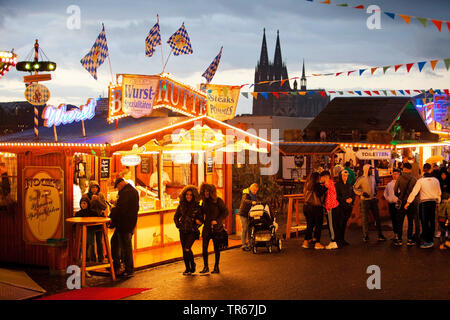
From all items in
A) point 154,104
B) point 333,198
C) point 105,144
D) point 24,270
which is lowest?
point 24,270

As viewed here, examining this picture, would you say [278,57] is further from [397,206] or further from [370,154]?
[397,206]

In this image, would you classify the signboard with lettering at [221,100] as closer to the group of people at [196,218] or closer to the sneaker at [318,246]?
the sneaker at [318,246]

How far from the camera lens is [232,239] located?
1502cm

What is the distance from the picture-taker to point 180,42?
1489 cm

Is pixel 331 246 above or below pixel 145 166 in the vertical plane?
below

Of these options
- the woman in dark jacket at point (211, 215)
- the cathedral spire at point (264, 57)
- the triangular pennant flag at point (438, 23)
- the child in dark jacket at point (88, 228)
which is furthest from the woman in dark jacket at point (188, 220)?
the cathedral spire at point (264, 57)

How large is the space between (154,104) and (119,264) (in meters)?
3.94

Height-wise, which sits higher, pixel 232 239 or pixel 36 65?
pixel 36 65

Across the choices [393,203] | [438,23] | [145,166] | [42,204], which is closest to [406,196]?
[393,203]

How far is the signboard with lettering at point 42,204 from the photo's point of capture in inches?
460

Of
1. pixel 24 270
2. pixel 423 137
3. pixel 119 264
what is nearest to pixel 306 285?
pixel 119 264

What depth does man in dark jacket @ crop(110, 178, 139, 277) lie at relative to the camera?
1087 centimetres

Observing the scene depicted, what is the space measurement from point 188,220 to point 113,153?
3017 millimetres

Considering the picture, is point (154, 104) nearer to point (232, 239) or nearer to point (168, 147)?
point (168, 147)
